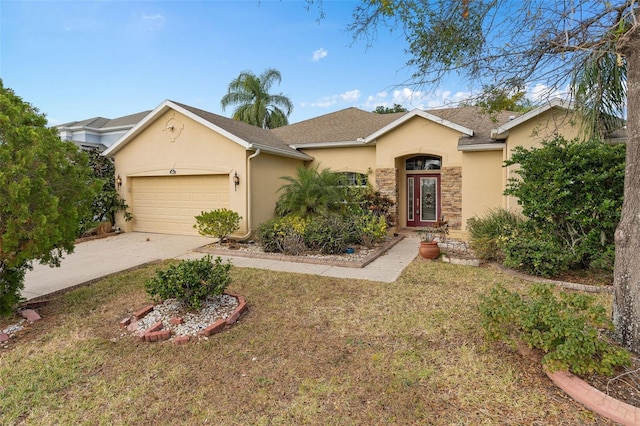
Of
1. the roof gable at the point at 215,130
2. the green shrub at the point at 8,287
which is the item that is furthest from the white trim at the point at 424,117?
the green shrub at the point at 8,287

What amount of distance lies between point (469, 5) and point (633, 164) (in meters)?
2.61

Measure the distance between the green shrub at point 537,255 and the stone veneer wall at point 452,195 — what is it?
4.28 metres

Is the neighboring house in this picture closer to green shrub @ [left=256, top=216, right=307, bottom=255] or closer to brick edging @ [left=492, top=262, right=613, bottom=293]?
green shrub @ [left=256, top=216, right=307, bottom=255]

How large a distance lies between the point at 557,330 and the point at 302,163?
39.1 feet

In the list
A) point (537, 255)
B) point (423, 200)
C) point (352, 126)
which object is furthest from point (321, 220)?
point (352, 126)

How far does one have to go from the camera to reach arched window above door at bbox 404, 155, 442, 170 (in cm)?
1310

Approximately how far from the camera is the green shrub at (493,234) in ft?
25.8

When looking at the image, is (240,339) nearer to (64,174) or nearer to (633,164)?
(64,174)

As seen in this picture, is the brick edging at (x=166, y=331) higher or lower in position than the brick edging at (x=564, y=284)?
higher

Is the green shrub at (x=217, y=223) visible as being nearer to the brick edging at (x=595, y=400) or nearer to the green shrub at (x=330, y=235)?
the green shrub at (x=330, y=235)

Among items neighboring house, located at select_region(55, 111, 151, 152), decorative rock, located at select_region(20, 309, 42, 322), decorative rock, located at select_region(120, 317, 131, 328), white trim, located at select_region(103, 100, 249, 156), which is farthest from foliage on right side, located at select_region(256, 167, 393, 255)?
neighboring house, located at select_region(55, 111, 151, 152)

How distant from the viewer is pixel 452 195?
11703mm

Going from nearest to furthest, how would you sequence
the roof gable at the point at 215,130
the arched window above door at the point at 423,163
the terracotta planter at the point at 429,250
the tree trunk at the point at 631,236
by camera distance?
the tree trunk at the point at 631,236, the terracotta planter at the point at 429,250, the roof gable at the point at 215,130, the arched window above door at the point at 423,163

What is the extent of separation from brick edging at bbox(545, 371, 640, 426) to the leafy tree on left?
5.87 metres
